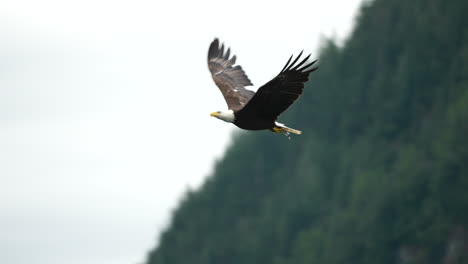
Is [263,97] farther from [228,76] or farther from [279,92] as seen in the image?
A: [228,76]

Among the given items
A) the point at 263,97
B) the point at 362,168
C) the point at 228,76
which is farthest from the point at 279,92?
the point at 362,168

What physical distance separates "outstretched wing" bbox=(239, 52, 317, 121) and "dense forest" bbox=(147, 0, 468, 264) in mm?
33502

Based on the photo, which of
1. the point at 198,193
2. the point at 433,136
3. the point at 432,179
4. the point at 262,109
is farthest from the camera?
the point at 198,193

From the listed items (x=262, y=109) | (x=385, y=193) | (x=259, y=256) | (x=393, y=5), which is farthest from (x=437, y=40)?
(x=262, y=109)

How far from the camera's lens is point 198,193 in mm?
76312

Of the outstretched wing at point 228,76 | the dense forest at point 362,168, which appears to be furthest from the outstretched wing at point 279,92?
the dense forest at point 362,168

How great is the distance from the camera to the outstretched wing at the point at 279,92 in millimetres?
15672

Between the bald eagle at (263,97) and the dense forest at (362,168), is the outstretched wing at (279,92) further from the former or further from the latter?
the dense forest at (362,168)

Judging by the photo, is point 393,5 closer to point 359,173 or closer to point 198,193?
point 359,173

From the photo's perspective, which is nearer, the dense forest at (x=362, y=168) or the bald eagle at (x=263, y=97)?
the bald eagle at (x=263, y=97)

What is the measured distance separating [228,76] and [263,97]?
4.18 meters

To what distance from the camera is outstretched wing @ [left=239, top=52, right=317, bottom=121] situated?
1567 cm

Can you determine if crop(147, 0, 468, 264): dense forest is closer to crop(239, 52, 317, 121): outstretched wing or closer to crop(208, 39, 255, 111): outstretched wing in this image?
crop(208, 39, 255, 111): outstretched wing

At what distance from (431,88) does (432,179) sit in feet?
33.0
